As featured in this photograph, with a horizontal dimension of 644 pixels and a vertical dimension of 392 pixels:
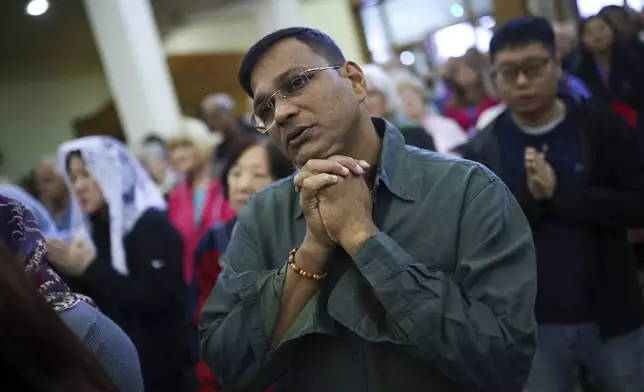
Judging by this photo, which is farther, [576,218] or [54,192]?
[54,192]

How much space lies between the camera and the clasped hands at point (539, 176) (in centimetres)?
183

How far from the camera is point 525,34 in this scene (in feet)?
6.41

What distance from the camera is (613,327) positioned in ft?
6.13

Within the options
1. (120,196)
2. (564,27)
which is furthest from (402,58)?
(120,196)

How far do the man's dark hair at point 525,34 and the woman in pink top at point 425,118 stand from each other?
156cm

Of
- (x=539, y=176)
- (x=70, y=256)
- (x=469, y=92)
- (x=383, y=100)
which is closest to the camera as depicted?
(x=539, y=176)

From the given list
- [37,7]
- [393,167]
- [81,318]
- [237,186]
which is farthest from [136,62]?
[393,167]

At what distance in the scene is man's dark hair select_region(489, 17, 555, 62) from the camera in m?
1.96

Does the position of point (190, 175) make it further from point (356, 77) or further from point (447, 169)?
point (447, 169)

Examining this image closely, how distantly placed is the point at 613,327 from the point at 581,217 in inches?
13.6

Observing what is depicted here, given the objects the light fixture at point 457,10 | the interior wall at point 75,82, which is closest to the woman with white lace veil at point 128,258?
the interior wall at point 75,82

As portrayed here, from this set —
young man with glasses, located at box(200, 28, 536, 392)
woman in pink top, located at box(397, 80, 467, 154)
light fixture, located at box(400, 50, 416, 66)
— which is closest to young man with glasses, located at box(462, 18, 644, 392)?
young man with glasses, located at box(200, 28, 536, 392)

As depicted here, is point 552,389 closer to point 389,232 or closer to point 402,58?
point 389,232

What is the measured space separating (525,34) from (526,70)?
113 mm
